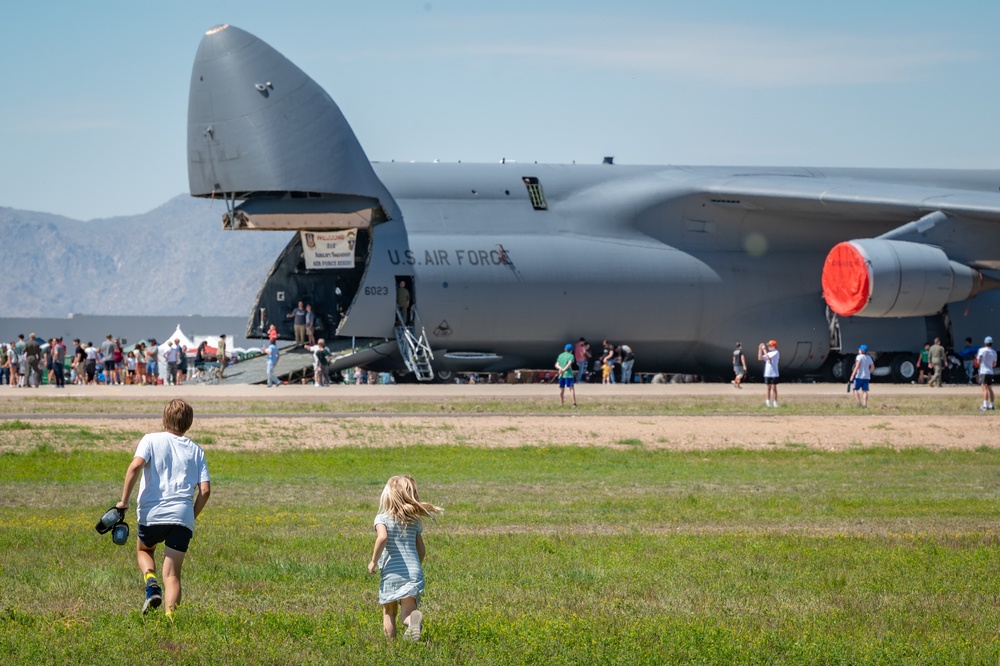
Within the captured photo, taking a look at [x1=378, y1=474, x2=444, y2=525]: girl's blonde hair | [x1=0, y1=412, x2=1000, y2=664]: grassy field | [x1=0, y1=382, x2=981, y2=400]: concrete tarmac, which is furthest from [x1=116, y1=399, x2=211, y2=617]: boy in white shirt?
[x1=0, y1=382, x2=981, y2=400]: concrete tarmac

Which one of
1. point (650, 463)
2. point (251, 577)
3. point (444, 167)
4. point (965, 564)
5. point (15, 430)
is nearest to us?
point (251, 577)

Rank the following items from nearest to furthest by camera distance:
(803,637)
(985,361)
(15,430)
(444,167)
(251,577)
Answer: (803,637), (251,577), (15,430), (985,361), (444,167)

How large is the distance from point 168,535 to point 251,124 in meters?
22.8

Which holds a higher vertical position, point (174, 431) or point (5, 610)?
point (174, 431)

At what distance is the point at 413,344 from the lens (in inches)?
1264

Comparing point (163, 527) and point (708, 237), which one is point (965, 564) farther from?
point (708, 237)

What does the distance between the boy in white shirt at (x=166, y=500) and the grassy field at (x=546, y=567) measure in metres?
0.25

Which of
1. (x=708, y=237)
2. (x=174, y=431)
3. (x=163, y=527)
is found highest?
(x=708, y=237)

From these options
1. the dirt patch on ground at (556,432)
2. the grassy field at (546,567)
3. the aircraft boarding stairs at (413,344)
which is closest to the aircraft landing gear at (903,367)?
the dirt patch on ground at (556,432)

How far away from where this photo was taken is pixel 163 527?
303 inches

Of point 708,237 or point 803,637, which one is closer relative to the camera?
point 803,637

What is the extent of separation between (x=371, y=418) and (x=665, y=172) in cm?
1445

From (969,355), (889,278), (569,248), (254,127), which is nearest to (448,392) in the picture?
(569,248)

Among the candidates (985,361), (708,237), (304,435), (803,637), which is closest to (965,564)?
(803,637)
